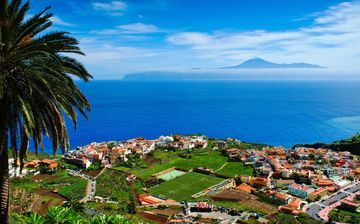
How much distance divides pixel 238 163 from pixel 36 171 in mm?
30583

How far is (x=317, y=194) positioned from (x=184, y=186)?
1648 centimetres

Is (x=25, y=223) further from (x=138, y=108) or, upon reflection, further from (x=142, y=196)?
(x=138, y=108)

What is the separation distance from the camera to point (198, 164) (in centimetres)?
5647

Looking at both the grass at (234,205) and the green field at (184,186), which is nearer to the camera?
the grass at (234,205)

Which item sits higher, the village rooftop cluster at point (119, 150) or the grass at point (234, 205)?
the village rooftop cluster at point (119, 150)

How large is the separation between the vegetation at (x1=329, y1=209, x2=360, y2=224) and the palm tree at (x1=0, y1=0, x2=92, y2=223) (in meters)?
33.0

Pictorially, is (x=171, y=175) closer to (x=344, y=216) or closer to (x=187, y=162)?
(x=187, y=162)

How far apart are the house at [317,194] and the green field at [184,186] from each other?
11972 mm

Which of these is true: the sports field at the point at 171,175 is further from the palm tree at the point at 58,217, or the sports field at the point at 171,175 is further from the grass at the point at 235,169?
the palm tree at the point at 58,217

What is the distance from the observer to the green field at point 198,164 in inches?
2071

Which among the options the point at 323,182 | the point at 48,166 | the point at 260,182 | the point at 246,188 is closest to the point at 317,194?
the point at 323,182

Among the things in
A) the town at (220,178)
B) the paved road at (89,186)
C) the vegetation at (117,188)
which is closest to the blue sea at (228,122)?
the town at (220,178)

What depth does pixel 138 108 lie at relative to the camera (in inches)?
5827

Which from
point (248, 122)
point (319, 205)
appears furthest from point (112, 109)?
point (319, 205)
